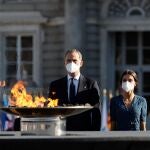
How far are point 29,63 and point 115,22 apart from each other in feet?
9.54

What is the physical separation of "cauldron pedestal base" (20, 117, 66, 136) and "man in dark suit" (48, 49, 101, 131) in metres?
0.84

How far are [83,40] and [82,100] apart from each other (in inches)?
654

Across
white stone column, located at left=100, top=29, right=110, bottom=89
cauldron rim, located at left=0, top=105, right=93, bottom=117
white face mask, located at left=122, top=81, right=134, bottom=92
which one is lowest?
cauldron rim, located at left=0, top=105, right=93, bottom=117

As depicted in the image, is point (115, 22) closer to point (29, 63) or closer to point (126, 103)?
point (29, 63)

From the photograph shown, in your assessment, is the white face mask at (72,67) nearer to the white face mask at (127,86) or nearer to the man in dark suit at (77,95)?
the man in dark suit at (77,95)

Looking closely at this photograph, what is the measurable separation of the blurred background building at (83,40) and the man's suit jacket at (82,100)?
16507 millimetres

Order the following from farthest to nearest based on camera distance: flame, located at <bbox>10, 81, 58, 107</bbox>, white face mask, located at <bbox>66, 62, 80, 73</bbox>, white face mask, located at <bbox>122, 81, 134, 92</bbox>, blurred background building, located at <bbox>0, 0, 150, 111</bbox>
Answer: blurred background building, located at <bbox>0, 0, 150, 111</bbox>
white face mask, located at <bbox>122, 81, 134, 92</bbox>
white face mask, located at <bbox>66, 62, 80, 73</bbox>
flame, located at <bbox>10, 81, 58, 107</bbox>

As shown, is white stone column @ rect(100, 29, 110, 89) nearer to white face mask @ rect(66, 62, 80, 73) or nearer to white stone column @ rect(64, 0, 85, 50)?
white stone column @ rect(64, 0, 85, 50)

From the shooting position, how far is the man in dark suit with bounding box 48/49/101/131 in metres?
8.83

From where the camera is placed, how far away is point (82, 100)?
8.89 m

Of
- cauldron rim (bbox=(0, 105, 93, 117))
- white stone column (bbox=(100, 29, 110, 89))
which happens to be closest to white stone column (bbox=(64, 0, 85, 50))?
white stone column (bbox=(100, 29, 110, 89))

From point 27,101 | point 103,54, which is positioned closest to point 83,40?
point 103,54

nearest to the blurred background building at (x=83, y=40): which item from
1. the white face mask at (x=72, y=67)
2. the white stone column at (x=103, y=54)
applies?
the white stone column at (x=103, y=54)

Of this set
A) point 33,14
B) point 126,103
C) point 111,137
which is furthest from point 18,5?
point 111,137
